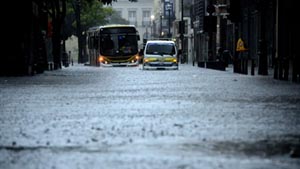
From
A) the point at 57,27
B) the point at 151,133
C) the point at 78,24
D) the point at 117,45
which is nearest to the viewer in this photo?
the point at 151,133

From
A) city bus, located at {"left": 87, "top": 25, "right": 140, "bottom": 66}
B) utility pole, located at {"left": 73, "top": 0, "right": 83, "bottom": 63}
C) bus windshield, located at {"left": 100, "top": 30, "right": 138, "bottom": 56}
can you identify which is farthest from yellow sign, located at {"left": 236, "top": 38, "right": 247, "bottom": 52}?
utility pole, located at {"left": 73, "top": 0, "right": 83, "bottom": 63}

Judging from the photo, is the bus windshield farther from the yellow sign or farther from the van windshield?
the yellow sign

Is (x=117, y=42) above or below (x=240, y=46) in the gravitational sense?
below

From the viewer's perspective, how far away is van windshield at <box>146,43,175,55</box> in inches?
2322

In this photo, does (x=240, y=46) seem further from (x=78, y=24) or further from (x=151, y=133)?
(x=78, y=24)

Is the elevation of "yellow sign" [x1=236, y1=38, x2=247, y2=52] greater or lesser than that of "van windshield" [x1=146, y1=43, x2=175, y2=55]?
greater

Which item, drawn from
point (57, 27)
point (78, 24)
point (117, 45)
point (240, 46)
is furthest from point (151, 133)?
point (78, 24)

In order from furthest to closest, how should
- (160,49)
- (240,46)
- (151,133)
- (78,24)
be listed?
1. (78,24)
2. (160,49)
3. (240,46)
4. (151,133)

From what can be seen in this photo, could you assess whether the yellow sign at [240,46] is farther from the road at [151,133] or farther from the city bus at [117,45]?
the city bus at [117,45]

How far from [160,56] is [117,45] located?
47.3 ft

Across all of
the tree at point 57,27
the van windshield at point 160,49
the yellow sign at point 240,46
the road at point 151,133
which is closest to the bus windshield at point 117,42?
the tree at point 57,27

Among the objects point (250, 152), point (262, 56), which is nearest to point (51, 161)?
point (250, 152)

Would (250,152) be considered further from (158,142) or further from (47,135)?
(47,135)

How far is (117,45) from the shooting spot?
238 feet
